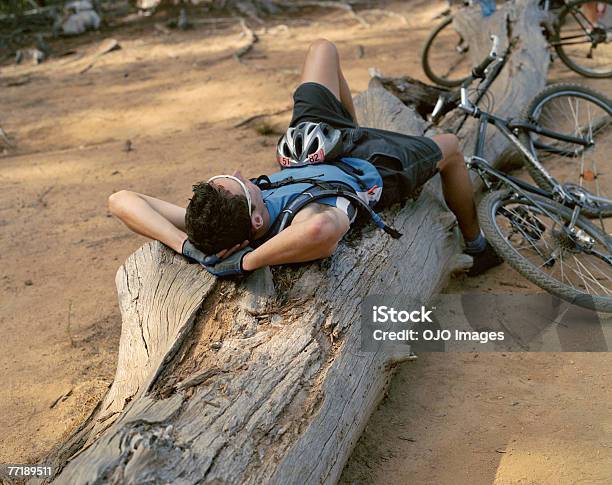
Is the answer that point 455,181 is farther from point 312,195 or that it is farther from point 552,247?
point 312,195

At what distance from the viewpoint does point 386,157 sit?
331 centimetres

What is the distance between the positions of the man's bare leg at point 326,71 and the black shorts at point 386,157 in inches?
2.9

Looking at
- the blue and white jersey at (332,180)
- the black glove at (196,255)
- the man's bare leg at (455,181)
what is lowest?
the man's bare leg at (455,181)

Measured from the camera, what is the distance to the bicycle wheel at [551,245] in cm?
337

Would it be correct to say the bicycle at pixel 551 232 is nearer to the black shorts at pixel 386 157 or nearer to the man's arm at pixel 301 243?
the black shorts at pixel 386 157

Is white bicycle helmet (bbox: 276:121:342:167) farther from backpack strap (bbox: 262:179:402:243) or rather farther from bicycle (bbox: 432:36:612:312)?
bicycle (bbox: 432:36:612:312)

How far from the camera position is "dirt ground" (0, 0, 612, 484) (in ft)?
8.78

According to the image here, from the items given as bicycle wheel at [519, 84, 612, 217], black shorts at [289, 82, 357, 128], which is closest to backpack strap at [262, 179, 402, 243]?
black shorts at [289, 82, 357, 128]

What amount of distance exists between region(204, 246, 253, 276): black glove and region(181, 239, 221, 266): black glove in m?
0.01

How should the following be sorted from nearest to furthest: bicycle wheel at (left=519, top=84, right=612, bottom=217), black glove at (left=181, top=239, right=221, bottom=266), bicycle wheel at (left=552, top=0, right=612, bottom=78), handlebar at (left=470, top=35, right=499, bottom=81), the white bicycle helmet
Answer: black glove at (left=181, top=239, right=221, bottom=266)
the white bicycle helmet
handlebar at (left=470, top=35, right=499, bottom=81)
bicycle wheel at (left=519, top=84, right=612, bottom=217)
bicycle wheel at (left=552, top=0, right=612, bottom=78)

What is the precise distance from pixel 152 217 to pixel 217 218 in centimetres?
46

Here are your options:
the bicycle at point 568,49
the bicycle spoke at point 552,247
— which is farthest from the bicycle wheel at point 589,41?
the bicycle spoke at point 552,247

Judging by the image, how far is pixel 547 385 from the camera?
9.80 ft

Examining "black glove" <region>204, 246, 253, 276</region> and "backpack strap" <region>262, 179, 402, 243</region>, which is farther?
"backpack strap" <region>262, 179, 402, 243</region>
